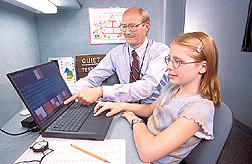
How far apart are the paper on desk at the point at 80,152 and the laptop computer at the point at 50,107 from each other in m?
0.02

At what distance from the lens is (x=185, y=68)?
0.64m

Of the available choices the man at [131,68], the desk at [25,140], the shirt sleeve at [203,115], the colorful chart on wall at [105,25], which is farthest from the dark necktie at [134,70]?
the shirt sleeve at [203,115]

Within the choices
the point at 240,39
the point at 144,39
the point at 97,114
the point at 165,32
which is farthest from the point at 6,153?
the point at 240,39

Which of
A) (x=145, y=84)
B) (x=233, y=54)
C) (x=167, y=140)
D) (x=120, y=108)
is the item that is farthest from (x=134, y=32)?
(x=233, y=54)

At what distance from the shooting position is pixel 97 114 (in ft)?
2.41

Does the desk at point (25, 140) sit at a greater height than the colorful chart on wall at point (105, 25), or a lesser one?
lesser

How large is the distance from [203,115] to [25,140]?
65 centimetres

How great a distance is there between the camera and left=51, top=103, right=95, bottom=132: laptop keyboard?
2.05ft

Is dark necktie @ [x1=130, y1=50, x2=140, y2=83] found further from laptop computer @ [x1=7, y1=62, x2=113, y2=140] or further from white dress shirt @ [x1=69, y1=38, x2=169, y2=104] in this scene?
laptop computer @ [x1=7, y1=62, x2=113, y2=140]

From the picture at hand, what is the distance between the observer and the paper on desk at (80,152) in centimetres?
49

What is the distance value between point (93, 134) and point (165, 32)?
110 cm

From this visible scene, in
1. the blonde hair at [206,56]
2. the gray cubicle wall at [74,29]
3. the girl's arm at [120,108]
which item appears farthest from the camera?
the gray cubicle wall at [74,29]

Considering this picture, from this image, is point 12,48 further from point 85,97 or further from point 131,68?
point 131,68

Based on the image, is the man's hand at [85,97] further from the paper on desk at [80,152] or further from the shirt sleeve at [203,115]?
the shirt sleeve at [203,115]
